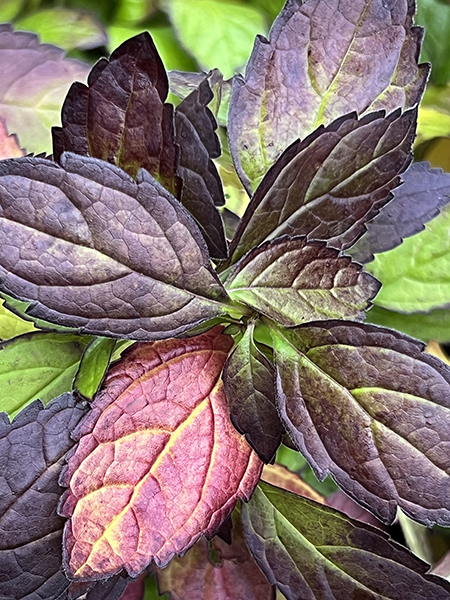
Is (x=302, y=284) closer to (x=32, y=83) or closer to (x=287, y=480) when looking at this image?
(x=287, y=480)

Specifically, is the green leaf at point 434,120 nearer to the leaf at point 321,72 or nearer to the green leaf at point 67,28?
the leaf at point 321,72

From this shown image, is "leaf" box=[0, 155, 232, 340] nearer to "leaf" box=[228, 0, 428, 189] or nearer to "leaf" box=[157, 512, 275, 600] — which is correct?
"leaf" box=[228, 0, 428, 189]

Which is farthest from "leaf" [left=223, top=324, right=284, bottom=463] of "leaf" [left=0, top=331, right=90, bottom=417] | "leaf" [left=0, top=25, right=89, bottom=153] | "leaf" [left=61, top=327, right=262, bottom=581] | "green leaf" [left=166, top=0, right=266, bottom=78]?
"green leaf" [left=166, top=0, right=266, bottom=78]

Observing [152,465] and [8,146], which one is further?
[8,146]

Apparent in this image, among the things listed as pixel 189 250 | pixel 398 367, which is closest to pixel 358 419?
pixel 398 367

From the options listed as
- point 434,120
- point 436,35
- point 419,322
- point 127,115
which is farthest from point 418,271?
point 436,35

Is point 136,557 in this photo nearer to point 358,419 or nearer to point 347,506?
point 358,419
